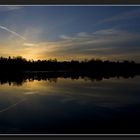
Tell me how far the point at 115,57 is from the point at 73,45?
1.32 feet

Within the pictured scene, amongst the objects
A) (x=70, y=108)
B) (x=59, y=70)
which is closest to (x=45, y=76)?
(x=59, y=70)

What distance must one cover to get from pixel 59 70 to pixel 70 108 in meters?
0.39

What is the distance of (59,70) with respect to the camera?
3570 mm

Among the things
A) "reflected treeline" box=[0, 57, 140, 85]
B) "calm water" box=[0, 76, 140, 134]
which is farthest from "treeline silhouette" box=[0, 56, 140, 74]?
"calm water" box=[0, 76, 140, 134]

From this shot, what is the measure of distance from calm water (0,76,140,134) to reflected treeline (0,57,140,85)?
0.27 feet

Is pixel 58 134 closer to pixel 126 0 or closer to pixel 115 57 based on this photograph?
pixel 115 57

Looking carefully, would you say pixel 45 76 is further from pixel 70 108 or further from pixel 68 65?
pixel 70 108

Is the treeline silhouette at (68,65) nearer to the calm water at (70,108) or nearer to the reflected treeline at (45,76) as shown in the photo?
the reflected treeline at (45,76)

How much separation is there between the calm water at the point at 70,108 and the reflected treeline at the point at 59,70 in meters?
0.08

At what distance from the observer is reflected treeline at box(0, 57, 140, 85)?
11.4 feet

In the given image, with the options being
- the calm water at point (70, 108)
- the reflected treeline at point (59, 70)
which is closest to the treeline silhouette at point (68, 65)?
the reflected treeline at point (59, 70)

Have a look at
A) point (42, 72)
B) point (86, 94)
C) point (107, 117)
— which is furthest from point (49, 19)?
point (107, 117)

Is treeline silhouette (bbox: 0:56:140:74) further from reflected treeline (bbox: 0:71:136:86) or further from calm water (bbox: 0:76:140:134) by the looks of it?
calm water (bbox: 0:76:140:134)

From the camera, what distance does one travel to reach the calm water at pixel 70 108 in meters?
3.36
